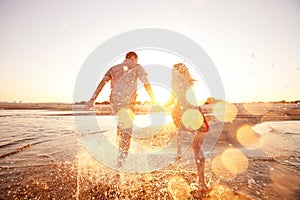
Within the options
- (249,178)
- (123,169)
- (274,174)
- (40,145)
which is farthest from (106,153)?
(274,174)

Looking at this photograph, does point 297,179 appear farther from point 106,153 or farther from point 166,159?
point 106,153

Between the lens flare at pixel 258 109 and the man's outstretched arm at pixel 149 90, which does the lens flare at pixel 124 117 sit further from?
the lens flare at pixel 258 109

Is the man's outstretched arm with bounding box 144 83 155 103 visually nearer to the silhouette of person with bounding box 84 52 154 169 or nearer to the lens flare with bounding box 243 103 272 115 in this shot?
the silhouette of person with bounding box 84 52 154 169

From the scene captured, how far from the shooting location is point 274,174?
177 inches

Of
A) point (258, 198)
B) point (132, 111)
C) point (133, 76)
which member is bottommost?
point (258, 198)

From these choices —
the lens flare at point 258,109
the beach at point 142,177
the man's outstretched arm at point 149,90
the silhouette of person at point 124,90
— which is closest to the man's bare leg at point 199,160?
the beach at point 142,177

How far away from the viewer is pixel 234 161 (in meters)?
5.51

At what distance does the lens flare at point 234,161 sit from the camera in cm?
484

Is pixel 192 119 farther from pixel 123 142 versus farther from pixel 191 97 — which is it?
pixel 123 142

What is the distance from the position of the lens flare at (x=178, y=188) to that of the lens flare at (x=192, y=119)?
1159 mm

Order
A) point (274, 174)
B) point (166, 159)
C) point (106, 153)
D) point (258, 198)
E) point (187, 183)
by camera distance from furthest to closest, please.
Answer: point (106, 153)
point (166, 159)
point (274, 174)
point (187, 183)
point (258, 198)

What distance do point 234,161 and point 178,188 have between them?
262 centimetres

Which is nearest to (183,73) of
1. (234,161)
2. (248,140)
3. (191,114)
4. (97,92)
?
(191,114)

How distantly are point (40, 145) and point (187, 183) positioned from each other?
5.58 m
